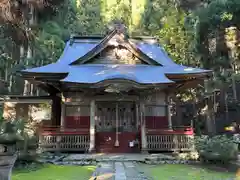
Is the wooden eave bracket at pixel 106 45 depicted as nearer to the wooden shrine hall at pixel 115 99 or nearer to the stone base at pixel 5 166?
the wooden shrine hall at pixel 115 99

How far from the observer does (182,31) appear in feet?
87.3

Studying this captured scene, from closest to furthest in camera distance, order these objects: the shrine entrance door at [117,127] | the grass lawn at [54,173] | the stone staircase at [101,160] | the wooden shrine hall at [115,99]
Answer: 1. the grass lawn at [54,173]
2. the stone staircase at [101,160]
3. the wooden shrine hall at [115,99]
4. the shrine entrance door at [117,127]

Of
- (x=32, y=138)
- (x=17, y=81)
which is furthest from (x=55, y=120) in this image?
(x=17, y=81)

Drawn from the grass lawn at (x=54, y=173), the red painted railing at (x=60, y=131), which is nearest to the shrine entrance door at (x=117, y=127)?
the red painted railing at (x=60, y=131)

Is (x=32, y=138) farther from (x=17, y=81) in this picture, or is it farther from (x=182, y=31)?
(x=17, y=81)

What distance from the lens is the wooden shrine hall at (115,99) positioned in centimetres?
1294

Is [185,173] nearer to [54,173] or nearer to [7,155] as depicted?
[54,173]

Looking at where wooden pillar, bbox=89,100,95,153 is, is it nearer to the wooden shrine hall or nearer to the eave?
the wooden shrine hall

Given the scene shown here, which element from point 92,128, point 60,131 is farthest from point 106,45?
point 60,131

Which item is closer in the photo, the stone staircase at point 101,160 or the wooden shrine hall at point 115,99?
the stone staircase at point 101,160

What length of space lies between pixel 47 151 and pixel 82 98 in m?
2.98

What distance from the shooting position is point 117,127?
1366 cm

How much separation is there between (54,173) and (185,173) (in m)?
4.11

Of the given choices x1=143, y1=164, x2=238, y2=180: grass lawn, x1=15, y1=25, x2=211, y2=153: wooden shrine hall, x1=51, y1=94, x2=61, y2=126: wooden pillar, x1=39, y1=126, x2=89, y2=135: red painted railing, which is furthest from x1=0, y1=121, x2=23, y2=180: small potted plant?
x1=51, y1=94, x2=61, y2=126: wooden pillar
